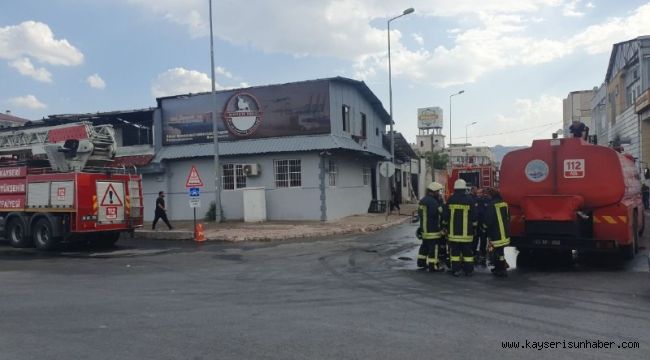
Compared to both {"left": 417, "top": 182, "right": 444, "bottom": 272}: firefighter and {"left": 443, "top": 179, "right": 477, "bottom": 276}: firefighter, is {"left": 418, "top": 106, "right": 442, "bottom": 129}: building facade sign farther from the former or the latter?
{"left": 443, "top": 179, "right": 477, "bottom": 276}: firefighter

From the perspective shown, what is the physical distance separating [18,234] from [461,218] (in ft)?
46.1

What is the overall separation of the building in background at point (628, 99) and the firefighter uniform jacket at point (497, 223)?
56.5ft

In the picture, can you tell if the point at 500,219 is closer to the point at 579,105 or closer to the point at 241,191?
the point at 241,191

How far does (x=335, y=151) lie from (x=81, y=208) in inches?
413

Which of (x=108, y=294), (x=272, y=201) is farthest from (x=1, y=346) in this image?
(x=272, y=201)

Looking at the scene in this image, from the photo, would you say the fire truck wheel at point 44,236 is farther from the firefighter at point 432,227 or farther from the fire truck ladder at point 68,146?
the firefighter at point 432,227

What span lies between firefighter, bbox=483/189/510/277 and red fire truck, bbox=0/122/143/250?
1130cm

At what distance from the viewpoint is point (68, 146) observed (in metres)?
16.1

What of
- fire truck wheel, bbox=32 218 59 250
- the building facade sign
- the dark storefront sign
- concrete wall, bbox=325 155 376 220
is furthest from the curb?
the building facade sign

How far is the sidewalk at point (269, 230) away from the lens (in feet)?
56.6

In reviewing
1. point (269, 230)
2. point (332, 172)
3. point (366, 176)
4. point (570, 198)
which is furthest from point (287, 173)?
point (570, 198)

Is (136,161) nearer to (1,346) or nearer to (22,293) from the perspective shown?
(22,293)

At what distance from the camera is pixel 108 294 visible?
852 centimetres


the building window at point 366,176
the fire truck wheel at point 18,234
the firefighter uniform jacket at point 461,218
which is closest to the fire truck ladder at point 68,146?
the fire truck wheel at point 18,234
